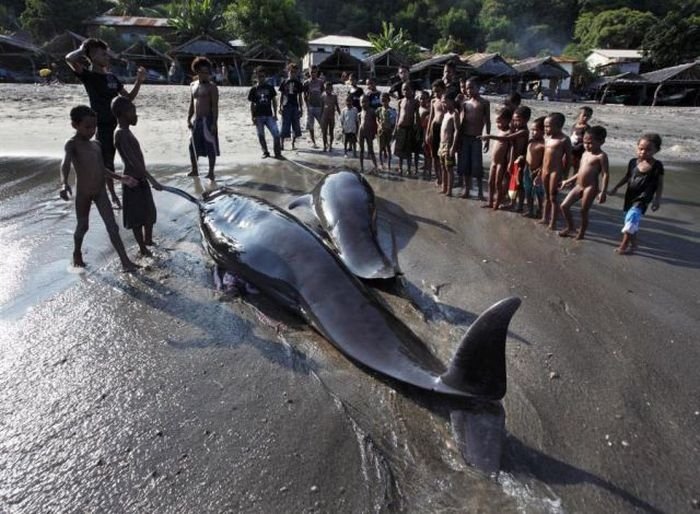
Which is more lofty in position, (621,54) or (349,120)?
(621,54)

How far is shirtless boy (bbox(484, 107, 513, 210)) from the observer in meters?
6.96

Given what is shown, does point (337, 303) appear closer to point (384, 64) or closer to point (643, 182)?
point (643, 182)

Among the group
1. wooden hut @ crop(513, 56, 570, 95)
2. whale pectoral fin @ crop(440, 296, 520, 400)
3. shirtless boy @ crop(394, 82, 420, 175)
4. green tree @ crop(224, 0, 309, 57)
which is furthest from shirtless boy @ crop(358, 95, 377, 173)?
green tree @ crop(224, 0, 309, 57)

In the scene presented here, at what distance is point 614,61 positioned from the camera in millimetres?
Result: 51688

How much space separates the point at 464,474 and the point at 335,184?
14.7 ft

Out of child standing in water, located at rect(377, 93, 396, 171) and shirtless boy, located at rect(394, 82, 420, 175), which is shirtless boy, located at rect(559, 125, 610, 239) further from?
child standing in water, located at rect(377, 93, 396, 171)

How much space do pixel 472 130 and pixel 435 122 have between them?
3.44 ft

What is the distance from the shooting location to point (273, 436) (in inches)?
109

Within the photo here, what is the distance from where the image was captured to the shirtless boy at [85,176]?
452cm

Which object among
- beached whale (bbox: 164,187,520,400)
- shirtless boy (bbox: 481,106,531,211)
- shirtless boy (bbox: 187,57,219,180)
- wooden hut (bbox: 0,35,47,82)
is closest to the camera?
beached whale (bbox: 164,187,520,400)

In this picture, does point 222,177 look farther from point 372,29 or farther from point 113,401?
point 372,29

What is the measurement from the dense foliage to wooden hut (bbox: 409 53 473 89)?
14.3 meters

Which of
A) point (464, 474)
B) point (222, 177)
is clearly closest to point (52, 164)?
point (222, 177)

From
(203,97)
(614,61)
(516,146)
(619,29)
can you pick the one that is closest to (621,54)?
(614,61)
